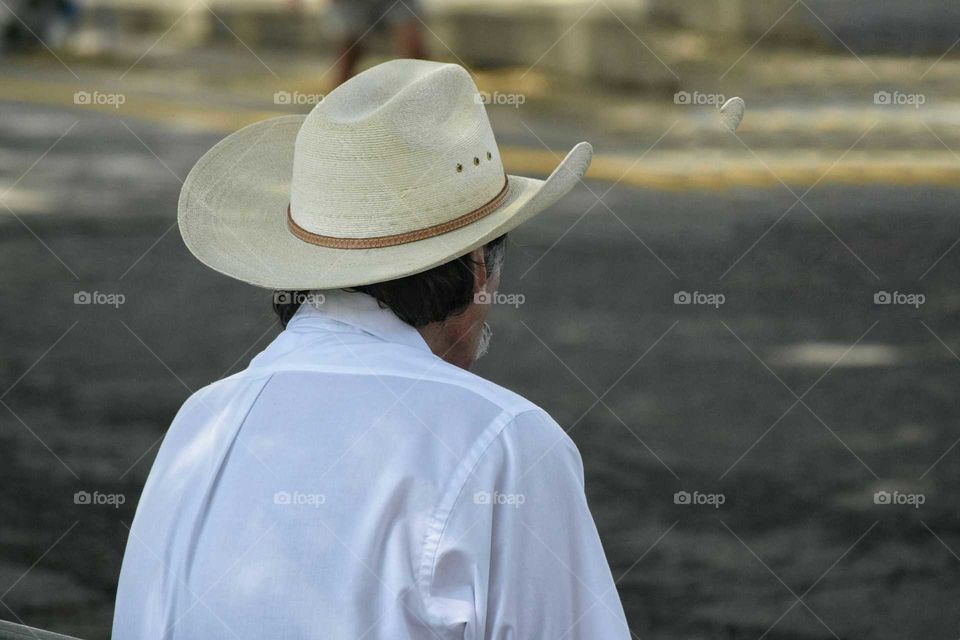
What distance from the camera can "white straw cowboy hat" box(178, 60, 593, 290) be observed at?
5.82ft

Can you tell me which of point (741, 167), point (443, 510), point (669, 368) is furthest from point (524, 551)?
point (741, 167)

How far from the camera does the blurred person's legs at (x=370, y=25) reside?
11.5 metres

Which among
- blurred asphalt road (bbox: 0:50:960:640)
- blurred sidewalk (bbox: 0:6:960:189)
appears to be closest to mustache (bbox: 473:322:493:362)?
blurred asphalt road (bbox: 0:50:960:640)

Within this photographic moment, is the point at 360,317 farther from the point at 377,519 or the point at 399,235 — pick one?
the point at 377,519

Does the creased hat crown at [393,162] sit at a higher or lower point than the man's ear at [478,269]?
higher

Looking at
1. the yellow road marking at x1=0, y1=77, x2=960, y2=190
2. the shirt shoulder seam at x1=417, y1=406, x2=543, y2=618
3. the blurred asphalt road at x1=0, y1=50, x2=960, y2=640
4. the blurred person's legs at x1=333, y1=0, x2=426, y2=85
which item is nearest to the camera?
Answer: the shirt shoulder seam at x1=417, y1=406, x2=543, y2=618

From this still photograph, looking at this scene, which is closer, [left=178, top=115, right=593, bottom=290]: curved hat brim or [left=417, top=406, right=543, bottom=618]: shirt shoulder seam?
[left=417, top=406, right=543, bottom=618]: shirt shoulder seam

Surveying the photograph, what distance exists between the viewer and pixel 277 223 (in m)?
2.09

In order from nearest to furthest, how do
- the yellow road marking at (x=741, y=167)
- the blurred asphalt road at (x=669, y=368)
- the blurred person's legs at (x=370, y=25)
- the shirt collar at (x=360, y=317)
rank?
the shirt collar at (x=360, y=317), the blurred asphalt road at (x=669, y=368), the yellow road marking at (x=741, y=167), the blurred person's legs at (x=370, y=25)

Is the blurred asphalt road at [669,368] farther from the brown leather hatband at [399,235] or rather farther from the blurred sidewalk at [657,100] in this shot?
the brown leather hatband at [399,235]

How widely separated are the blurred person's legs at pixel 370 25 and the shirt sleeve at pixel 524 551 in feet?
32.9

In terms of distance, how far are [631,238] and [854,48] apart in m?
5.74

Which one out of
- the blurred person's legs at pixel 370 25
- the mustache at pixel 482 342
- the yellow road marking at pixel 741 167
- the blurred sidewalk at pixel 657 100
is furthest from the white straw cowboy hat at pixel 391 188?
the blurred person's legs at pixel 370 25

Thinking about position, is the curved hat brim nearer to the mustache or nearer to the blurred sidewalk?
the mustache
